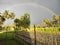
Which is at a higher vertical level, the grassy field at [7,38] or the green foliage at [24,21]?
the green foliage at [24,21]

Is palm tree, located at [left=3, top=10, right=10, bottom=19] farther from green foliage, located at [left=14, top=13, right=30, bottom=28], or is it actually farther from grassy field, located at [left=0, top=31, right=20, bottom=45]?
grassy field, located at [left=0, top=31, right=20, bottom=45]

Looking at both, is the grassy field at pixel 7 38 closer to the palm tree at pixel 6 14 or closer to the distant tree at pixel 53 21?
the palm tree at pixel 6 14

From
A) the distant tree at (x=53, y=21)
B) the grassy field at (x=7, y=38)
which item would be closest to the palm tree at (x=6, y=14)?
the grassy field at (x=7, y=38)

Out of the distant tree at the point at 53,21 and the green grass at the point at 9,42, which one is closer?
the distant tree at the point at 53,21

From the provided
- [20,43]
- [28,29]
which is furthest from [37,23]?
[20,43]

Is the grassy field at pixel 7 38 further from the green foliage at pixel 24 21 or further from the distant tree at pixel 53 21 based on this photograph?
the distant tree at pixel 53 21

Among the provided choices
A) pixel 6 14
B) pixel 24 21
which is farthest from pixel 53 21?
pixel 6 14

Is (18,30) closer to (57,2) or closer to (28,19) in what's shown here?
(28,19)

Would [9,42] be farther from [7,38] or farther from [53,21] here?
[53,21]

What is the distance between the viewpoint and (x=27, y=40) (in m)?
3.93

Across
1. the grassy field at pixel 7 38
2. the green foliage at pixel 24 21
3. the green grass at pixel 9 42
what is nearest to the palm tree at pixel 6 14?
the green foliage at pixel 24 21

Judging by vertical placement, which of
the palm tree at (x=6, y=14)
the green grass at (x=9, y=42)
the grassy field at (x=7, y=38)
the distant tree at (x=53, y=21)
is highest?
the palm tree at (x=6, y=14)

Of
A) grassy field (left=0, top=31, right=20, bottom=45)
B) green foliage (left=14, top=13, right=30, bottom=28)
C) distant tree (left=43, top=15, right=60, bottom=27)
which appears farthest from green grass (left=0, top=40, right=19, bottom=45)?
distant tree (left=43, top=15, right=60, bottom=27)

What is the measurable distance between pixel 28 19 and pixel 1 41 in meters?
0.73
